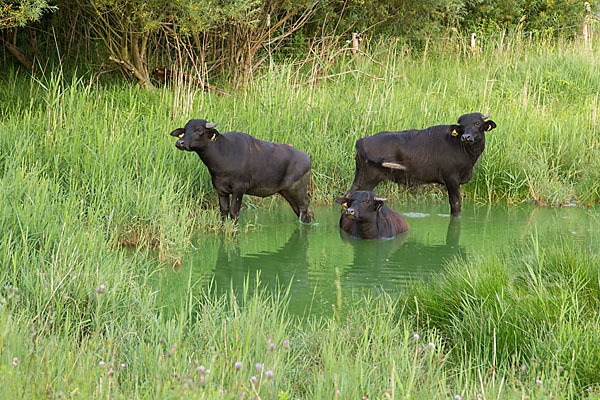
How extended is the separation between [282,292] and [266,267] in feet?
2.91

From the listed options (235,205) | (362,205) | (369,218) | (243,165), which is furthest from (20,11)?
(369,218)

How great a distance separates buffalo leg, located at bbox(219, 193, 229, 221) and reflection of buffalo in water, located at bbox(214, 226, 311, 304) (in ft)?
2.05

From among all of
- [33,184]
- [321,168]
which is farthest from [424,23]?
[33,184]

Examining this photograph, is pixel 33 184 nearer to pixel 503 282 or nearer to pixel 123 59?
pixel 503 282

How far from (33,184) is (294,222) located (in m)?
3.38

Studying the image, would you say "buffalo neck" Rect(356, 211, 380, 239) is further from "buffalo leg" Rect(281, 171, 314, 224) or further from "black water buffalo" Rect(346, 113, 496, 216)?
"black water buffalo" Rect(346, 113, 496, 216)

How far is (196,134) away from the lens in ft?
25.3

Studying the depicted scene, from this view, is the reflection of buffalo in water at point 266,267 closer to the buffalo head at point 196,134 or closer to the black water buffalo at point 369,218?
the black water buffalo at point 369,218

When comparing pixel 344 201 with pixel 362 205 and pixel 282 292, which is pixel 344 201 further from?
pixel 282 292

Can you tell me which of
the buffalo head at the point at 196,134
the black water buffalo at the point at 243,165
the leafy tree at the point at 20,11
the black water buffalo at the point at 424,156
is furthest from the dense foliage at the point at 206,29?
the black water buffalo at the point at 424,156

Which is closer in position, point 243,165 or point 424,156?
point 243,165

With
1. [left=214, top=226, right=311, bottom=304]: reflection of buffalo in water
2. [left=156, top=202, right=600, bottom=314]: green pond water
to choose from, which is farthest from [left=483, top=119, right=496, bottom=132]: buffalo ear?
[left=214, top=226, right=311, bottom=304]: reflection of buffalo in water

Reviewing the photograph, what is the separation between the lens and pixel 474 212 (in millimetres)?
9336

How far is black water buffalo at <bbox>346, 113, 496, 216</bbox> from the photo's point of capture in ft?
29.2
